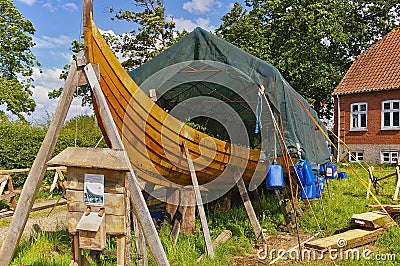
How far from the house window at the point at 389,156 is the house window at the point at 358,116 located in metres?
1.58

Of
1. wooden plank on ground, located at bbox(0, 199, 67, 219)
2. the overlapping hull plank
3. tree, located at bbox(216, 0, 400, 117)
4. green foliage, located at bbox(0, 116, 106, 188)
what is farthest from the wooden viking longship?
tree, located at bbox(216, 0, 400, 117)

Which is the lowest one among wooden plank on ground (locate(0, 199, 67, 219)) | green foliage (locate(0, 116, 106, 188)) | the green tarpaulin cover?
wooden plank on ground (locate(0, 199, 67, 219))

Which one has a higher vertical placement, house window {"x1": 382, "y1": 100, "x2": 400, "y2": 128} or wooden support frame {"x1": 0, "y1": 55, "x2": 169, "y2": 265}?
house window {"x1": 382, "y1": 100, "x2": 400, "y2": 128}

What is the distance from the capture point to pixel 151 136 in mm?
4941

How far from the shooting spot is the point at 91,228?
10.5ft

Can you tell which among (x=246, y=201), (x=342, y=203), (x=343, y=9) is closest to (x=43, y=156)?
(x=246, y=201)

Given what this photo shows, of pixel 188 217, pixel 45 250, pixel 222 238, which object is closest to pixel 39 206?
pixel 45 250

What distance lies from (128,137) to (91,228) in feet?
6.20

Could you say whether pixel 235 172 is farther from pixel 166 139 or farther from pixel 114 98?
pixel 114 98

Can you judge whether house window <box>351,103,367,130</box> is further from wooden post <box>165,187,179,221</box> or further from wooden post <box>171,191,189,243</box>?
wooden post <box>171,191,189,243</box>

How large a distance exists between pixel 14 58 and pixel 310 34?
15791 millimetres

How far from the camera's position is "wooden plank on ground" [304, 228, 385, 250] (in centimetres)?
541

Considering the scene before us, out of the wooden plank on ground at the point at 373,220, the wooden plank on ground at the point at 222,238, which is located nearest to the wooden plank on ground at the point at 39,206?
the wooden plank on ground at the point at 222,238

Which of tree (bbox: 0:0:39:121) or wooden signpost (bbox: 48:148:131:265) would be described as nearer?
wooden signpost (bbox: 48:148:131:265)
